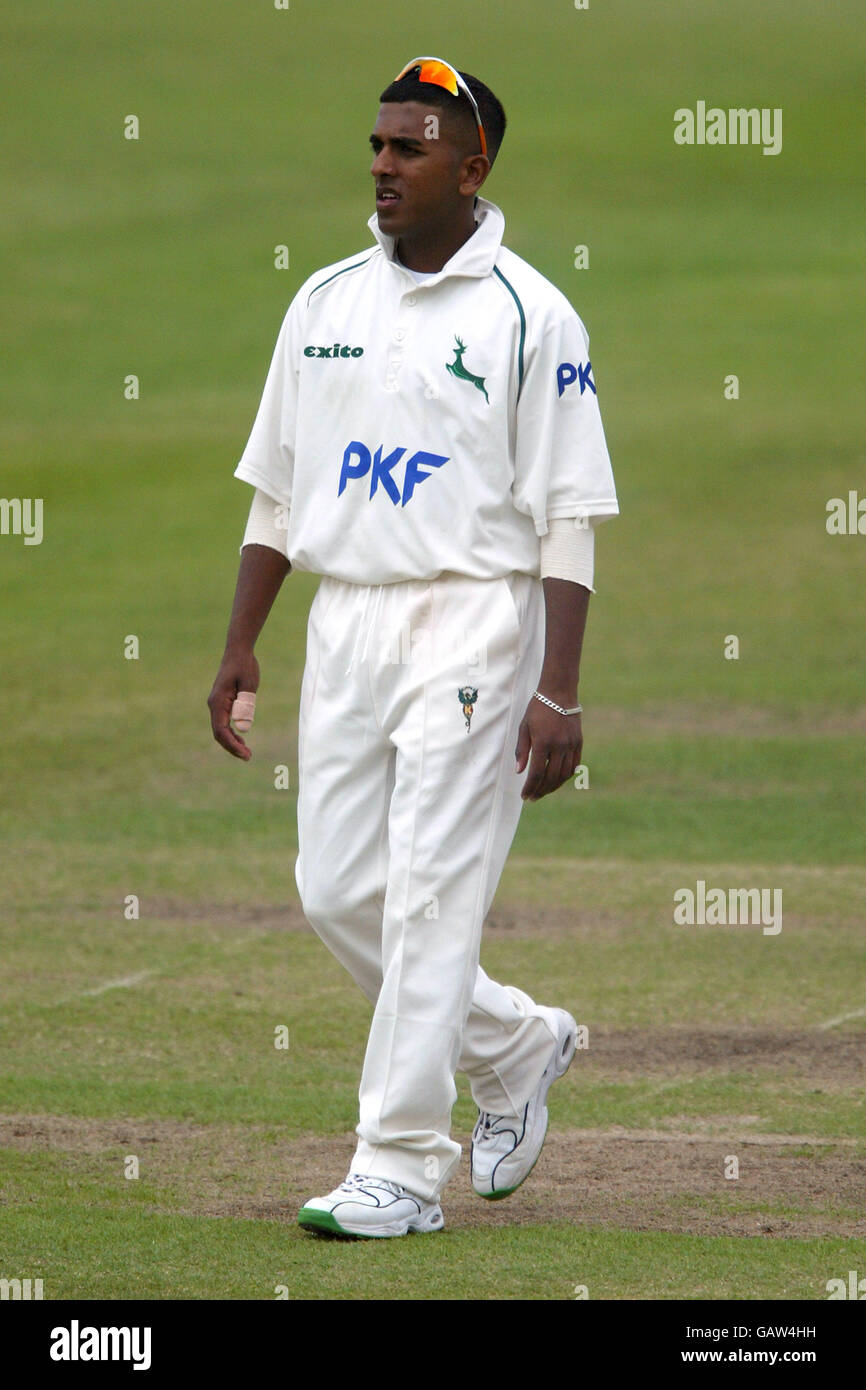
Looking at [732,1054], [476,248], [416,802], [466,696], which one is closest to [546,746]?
[466,696]

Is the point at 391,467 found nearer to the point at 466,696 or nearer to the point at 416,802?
the point at 466,696

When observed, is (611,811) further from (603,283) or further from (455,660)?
(603,283)

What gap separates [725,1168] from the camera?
650 centimetres

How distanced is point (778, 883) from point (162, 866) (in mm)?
2942

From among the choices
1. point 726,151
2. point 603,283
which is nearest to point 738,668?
point 603,283

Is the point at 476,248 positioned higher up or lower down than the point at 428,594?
higher up

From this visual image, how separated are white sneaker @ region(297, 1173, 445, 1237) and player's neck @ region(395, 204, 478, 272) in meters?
2.26

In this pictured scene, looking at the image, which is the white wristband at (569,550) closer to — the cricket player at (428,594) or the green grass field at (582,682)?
the cricket player at (428,594)

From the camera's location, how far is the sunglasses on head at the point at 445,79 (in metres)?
5.96

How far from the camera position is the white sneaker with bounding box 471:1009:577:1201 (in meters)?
6.14

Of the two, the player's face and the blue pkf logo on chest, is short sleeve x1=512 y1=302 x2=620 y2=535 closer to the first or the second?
the blue pkf logo on chest

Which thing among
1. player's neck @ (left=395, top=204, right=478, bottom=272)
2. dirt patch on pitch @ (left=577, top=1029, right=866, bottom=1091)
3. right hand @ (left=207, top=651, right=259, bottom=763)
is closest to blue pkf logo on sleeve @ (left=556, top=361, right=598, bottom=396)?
player's neck @ (left=395, top=204, right=478, bottom=272)

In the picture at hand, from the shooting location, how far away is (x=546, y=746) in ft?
18.7

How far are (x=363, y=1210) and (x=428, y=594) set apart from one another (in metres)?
1.47
